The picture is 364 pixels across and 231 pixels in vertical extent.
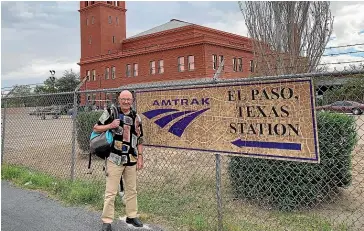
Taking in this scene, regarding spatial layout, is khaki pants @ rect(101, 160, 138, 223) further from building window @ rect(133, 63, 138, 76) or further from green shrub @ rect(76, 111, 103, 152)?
building window @ rect(133, 63, 138, 76)

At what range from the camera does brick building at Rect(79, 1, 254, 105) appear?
141 ft

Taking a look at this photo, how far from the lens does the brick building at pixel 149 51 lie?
141 ft

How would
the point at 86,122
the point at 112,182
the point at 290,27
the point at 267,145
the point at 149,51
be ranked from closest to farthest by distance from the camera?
the point at 267,145 → the point at 112,182 → the point at 86,122 → the point at 290,27 → the point at 149,51

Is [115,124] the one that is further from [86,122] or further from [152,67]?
[152,67]

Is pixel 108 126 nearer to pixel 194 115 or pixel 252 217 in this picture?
pixel 194 115

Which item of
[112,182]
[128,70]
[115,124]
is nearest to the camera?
[115,124]

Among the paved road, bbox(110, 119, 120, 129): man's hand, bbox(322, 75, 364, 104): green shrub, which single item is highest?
bbox(322, 75, 364, 104): green shrub

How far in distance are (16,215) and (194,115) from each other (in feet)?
9.66

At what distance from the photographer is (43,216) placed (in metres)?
4.92

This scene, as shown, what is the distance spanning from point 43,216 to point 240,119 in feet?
10.1

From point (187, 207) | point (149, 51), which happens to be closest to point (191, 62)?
point (149, 51)

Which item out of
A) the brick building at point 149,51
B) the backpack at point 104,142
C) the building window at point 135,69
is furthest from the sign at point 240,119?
the building window at point 135,69

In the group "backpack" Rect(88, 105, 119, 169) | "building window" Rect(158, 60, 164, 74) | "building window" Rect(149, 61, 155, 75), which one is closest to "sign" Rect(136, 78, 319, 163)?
"backpack" Rect(88, 105, 119, 169)

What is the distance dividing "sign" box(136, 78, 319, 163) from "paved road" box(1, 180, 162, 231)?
4.15ft
